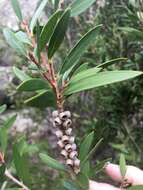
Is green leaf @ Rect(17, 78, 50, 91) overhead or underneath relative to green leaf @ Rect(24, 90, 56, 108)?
→ overhead

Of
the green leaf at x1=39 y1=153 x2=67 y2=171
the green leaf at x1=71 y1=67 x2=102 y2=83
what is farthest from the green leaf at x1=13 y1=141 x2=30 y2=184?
the green leaf at x1=71 y1=67 x2=102 y2=83

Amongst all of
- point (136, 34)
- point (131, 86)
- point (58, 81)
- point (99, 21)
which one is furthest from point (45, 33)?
point (99, 21)

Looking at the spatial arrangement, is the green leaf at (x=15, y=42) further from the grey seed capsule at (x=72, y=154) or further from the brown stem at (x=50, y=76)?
the grey seed capsule at (x=72, y=154)

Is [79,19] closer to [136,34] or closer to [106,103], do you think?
[106,103]

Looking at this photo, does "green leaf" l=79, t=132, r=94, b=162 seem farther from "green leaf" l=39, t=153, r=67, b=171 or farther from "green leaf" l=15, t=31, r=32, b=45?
"green leaf" l=15, t=31, r=32, b=45

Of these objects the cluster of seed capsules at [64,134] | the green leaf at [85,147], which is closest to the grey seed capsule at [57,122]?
the cluster of seed capsules at [64,134]
